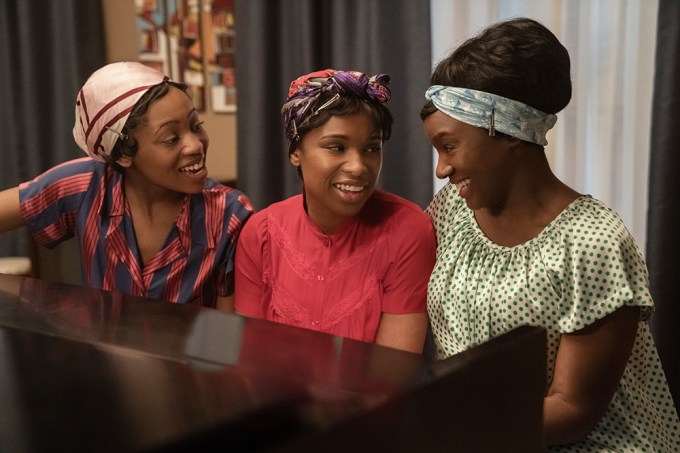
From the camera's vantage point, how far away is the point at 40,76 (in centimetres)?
322

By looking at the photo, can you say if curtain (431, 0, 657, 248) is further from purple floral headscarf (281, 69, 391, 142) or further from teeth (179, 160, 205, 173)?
teeth (179, 160, 205, 173)

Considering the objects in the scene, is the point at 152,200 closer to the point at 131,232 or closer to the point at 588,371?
the point at 131,232

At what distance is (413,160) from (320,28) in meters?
0.64

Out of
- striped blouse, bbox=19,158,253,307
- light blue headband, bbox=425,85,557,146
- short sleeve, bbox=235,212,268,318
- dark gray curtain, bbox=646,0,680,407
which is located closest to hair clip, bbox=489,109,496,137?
light blue headband, bbox=425,85,557,146

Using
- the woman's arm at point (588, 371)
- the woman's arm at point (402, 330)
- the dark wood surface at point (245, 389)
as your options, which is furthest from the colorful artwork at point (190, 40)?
the dark wood surface at point (245, 389)

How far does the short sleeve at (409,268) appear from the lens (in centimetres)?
151

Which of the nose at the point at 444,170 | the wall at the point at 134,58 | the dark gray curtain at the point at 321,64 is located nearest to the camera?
the nose at the point at 444,170

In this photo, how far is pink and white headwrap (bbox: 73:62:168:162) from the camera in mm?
1661

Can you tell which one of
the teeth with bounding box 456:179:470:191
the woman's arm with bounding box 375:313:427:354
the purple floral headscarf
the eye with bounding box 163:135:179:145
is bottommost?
the woman's arm with bounding box 375:313:427:354

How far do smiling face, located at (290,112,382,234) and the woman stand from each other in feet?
1.01

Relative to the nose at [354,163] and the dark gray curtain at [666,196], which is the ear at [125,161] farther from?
the dark gray curtain at [666,196]

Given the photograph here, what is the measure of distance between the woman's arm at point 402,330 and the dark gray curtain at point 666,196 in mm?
978

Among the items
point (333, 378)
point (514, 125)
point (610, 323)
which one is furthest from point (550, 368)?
point (333, 378)

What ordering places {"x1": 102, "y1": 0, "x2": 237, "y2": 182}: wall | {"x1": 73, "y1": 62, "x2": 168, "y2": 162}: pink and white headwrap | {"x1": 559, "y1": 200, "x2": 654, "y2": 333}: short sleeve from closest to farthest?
{"x1": 559, "y1": 200, "x2": 654, "y2": 333}: short sleeve → {"x1": 73, "y1": 62, "x2": 168, "y2": 162}: pink and white headwrap → {"x1": 102, "y1": 0, "x2": 237, "y2": 182}: wall
